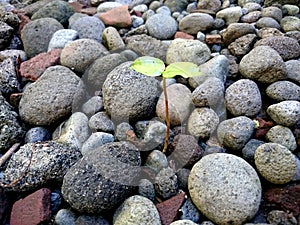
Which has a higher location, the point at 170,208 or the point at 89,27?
the point at 89,27

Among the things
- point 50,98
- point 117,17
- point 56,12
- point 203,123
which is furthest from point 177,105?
point 56,12

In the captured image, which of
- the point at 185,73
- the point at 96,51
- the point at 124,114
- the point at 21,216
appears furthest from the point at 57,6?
the point at 21,216

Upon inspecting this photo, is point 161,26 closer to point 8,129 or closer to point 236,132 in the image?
point 236,132

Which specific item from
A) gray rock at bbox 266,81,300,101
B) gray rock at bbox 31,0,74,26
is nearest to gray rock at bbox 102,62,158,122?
gray rock at bbox 266,81,300,101

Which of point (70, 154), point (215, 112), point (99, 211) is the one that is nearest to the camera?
point (99, 211)

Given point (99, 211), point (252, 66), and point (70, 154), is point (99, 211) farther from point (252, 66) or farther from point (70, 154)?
point (252, 66)
